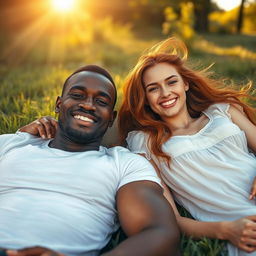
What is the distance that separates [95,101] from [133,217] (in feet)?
3.38

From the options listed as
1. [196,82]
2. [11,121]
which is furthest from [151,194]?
[11,121]

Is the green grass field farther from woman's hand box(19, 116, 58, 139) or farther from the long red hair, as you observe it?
woman's hand box(19, 116, 58, 139)

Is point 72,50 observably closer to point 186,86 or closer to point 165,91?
point 186,86

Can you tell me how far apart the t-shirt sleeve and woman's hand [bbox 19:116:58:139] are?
78 centimetres

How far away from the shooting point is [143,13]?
26.4 metres

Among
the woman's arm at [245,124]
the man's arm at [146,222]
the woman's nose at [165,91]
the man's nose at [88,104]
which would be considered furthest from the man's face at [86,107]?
the woman's arm at [245,124]

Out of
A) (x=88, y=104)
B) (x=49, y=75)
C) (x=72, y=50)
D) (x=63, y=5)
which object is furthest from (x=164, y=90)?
(x=63, y=5)

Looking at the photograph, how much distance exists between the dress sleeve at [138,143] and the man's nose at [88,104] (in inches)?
23.8

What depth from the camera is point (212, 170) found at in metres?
2.71

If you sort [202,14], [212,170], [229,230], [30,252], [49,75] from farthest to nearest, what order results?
[202,14]
[49,75]
[212,170]
[229,230]
[30,252]

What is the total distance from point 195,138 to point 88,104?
3.12ft

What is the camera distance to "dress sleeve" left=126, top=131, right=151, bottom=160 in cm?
295

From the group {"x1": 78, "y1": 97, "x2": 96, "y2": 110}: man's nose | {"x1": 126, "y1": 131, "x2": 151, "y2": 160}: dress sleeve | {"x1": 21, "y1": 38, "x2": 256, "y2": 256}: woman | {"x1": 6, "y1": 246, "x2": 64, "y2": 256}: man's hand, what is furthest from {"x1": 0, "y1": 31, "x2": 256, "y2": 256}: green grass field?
{"x1": 78, "y1": 97, "x2": 96, "y2": 110}: man's nose

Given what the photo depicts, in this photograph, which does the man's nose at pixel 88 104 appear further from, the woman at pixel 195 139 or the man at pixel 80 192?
the woman at pixel 195 139
